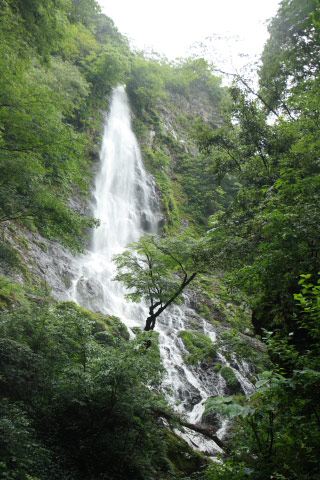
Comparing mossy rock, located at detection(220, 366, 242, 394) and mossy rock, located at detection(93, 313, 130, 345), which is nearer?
mossy rock, located at detection(93, 313, 130, 345)

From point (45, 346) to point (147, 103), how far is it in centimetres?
3064

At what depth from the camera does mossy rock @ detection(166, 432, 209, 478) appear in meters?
6.62

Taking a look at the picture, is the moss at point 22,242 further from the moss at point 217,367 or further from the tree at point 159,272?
the moss at point 217,367

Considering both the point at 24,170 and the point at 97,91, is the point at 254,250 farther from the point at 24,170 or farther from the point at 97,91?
the point at 97,91

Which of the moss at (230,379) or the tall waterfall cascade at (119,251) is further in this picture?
the moss at (230,379)

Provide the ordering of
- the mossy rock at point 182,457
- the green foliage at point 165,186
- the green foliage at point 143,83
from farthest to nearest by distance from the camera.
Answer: the green foliage at point 143,83
the green foliage at point 165,186
the mossy rock at point 182,457

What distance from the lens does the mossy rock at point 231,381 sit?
11.6 metres

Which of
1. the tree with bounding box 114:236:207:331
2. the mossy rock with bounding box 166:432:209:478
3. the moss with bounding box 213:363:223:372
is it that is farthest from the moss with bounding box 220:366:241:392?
the mossy rock with bounding box 166:432:209:478

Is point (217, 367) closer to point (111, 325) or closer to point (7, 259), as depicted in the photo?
point (111, 325)

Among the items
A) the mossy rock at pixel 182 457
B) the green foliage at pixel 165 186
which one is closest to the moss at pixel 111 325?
the mossy rock at pixel 182 457

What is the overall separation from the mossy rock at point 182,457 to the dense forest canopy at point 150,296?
39mm

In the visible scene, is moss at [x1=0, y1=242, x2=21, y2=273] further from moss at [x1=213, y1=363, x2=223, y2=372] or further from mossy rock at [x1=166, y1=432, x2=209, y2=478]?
moss at [x1=213, y1=363, x2=223, y2=372]

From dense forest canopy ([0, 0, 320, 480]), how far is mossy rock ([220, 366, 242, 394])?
4124mm

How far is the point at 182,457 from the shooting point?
23.1 ft
